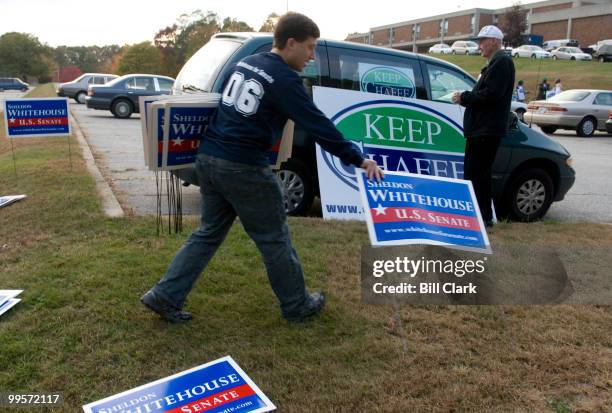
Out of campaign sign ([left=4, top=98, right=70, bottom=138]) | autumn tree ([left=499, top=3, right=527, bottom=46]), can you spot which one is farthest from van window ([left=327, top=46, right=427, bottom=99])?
autumn tree ([left=499, top=3, right=527, bottom=46])

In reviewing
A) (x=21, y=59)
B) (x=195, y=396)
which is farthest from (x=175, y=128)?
(x=21, y=59)

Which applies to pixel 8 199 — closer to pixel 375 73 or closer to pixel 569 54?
pixel 375 73

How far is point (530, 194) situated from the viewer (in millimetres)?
6973

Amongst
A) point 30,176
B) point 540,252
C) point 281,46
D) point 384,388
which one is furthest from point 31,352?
point 30,176

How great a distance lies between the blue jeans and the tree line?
32.2 ft

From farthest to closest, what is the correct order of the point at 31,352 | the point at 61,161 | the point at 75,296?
the point at 61,161 → the point at 75,296 → the point at 31,352

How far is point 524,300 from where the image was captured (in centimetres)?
426

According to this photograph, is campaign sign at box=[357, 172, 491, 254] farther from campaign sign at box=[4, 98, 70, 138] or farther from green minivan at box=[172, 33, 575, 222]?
campaign sign at box=[4, 98, 70, 138]

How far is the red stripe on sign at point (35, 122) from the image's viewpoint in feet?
26.8

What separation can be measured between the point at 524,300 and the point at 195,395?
2556mm

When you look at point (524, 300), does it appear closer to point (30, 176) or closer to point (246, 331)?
point (246, 331)

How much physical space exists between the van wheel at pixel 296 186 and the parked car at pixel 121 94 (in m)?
16.2

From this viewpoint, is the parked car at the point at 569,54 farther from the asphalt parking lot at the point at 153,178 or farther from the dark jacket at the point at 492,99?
the dark jacket at the point at 492,99

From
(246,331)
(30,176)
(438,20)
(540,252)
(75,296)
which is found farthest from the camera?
(438,20)
